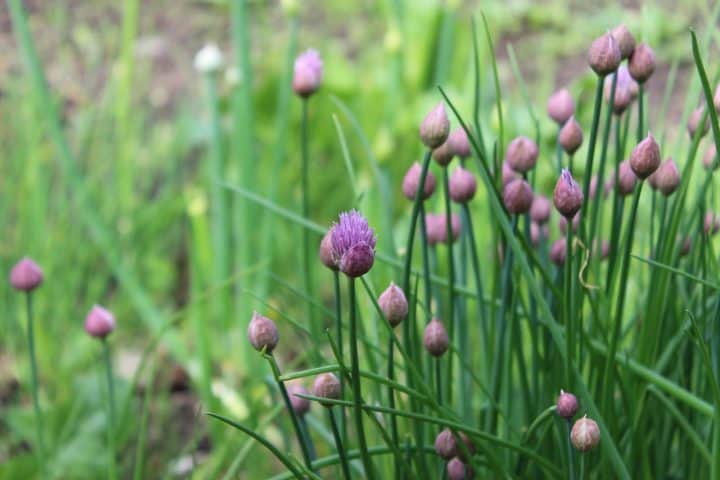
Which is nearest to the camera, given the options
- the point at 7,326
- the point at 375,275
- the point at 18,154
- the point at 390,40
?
the point at 375,275

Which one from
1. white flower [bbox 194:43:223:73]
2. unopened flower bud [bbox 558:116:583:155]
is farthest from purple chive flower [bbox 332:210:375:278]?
white flower [bbox 194:43:223:73]

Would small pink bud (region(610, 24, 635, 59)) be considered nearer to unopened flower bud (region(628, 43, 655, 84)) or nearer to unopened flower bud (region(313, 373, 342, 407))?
unopened flower bud (region(628, 43, 655, 84))

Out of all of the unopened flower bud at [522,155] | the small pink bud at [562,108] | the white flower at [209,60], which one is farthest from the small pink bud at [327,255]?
the white flower at [209,60]

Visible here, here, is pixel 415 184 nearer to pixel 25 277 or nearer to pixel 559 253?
A: pixel 559 253

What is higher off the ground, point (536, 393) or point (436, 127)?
point (436, 127)

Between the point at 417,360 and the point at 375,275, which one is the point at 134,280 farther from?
the point at 417,360

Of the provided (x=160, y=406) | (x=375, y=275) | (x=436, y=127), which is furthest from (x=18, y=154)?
(x=436, y=127)
